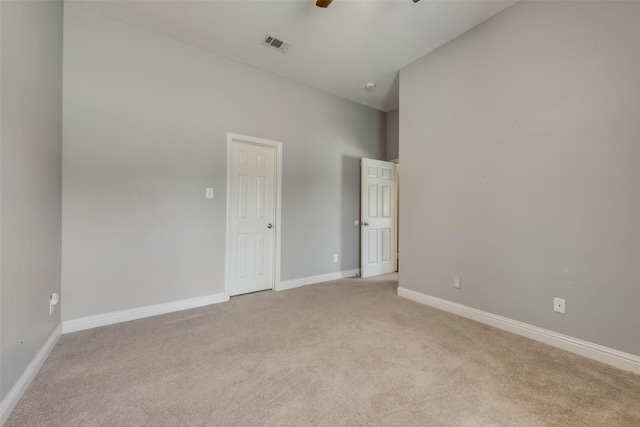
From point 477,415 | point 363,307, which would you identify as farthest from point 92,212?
point 477,415

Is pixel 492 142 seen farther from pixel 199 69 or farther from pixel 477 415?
pixel 199 69

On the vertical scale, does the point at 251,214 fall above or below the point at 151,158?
below

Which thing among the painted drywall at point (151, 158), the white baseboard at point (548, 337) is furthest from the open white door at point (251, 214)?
the white baseboard at point (548, 337)

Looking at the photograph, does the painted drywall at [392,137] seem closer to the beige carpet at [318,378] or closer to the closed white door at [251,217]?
the closed white door at [251,217]

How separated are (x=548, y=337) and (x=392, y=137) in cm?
342

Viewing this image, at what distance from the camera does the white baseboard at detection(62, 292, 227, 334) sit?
2205 mm

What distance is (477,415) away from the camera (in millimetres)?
1284

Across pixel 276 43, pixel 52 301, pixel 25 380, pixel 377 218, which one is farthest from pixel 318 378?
pixel 276 43

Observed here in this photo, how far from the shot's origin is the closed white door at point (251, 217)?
3.11 m

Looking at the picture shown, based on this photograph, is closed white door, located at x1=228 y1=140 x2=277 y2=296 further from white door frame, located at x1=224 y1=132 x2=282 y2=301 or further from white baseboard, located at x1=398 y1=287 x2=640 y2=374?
white baseboard, located at x1=398 y1=287 x2=640 y2=374

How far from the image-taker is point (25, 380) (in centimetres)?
145

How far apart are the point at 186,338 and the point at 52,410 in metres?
0.82

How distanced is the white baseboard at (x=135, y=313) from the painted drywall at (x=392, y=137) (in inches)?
137

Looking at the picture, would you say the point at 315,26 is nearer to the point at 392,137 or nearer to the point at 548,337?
the point at 392,137
